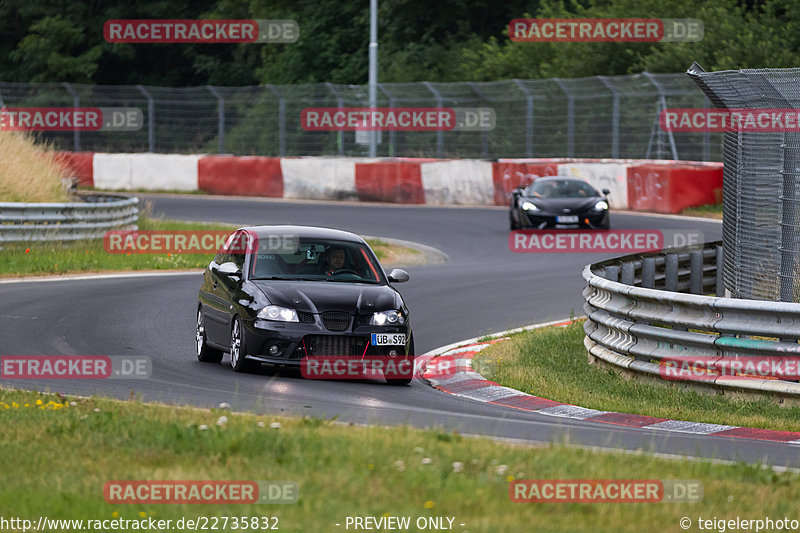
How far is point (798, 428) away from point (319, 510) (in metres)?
5.02

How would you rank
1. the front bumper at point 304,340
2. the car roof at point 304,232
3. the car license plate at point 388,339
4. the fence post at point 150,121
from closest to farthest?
the front bumper at point 304,340
the car license plate at point 388,339
the car roof at point 304,232
the fence post at point 150,121

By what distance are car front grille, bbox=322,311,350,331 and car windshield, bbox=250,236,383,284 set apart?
739mm

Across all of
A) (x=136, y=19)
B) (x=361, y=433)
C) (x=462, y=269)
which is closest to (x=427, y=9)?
(x=136, y=19)

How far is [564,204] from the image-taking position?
2664cm

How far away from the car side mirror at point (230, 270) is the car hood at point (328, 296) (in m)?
0.26

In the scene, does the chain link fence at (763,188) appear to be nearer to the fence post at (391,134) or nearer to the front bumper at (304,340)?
the front bumper at (304,340)

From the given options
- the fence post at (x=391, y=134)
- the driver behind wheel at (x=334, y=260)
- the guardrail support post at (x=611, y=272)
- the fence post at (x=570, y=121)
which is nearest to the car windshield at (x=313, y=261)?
the driver behind wheel at (x=334, y=260)

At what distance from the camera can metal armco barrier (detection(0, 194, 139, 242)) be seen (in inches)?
858

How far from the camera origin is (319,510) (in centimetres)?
647

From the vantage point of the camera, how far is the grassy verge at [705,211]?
29.9 m

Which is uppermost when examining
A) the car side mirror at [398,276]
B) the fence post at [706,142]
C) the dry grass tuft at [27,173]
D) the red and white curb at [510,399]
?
the fence post at [706,142]

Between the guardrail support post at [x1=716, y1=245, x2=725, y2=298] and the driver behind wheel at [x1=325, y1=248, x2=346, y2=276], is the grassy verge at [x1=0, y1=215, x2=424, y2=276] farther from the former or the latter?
the driver behind wheel at [x1=325, y1=248, x2=346, y2=276]

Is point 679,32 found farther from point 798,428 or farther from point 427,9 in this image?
point 798,428

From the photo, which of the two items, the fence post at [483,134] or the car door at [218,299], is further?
the fence post at [483,134]
